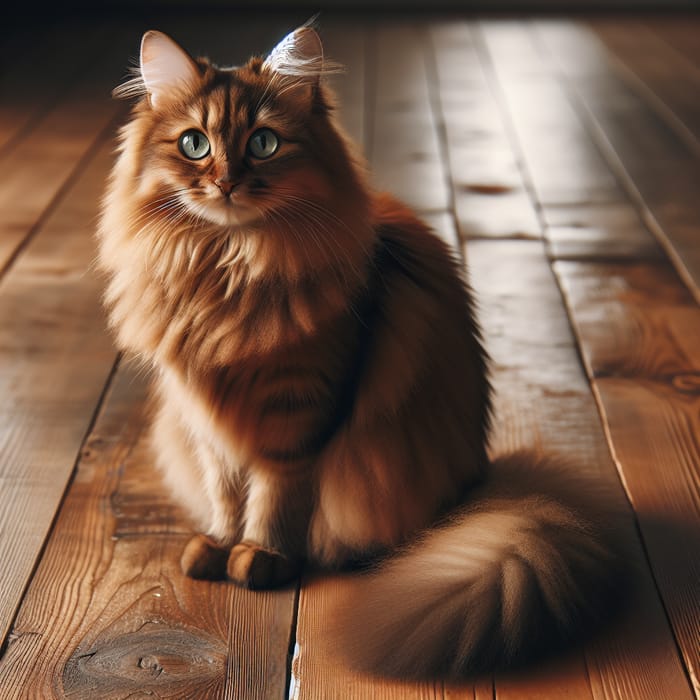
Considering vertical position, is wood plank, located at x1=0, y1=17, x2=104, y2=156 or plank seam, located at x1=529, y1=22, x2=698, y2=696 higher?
plank seam, located at x1=529, y1=22, x2=698, y2=696

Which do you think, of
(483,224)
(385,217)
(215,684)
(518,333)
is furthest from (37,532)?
(483,224)

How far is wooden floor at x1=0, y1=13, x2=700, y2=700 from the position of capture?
109cm

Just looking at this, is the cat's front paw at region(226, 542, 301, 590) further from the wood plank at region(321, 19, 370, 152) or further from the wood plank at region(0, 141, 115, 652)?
the wood plank at region(321, 19, 370, 152)

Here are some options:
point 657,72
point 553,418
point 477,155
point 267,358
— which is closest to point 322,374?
point 267,358

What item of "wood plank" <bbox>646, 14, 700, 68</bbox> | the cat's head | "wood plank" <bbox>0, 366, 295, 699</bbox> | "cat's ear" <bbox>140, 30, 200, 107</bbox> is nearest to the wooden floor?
"wood plank" <bbox>0, 366, 295, 699</bbox>

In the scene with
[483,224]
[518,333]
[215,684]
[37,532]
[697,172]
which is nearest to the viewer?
[215,684]

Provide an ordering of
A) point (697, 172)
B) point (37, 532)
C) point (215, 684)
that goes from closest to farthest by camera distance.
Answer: point (215, 684), point (37, 532), point (697, 172)

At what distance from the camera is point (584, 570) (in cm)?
108

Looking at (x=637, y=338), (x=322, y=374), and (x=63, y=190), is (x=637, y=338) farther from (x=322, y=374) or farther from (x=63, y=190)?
(x=63, y=190)

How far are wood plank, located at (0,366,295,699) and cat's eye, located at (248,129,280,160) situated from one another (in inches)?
19.7

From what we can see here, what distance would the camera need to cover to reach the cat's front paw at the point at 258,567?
120 cm

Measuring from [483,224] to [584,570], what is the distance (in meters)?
1.33

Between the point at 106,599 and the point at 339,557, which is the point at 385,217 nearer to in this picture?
the point at 339,557

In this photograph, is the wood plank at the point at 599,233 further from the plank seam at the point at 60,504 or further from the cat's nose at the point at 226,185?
the cat's nose at the point at 226,185
